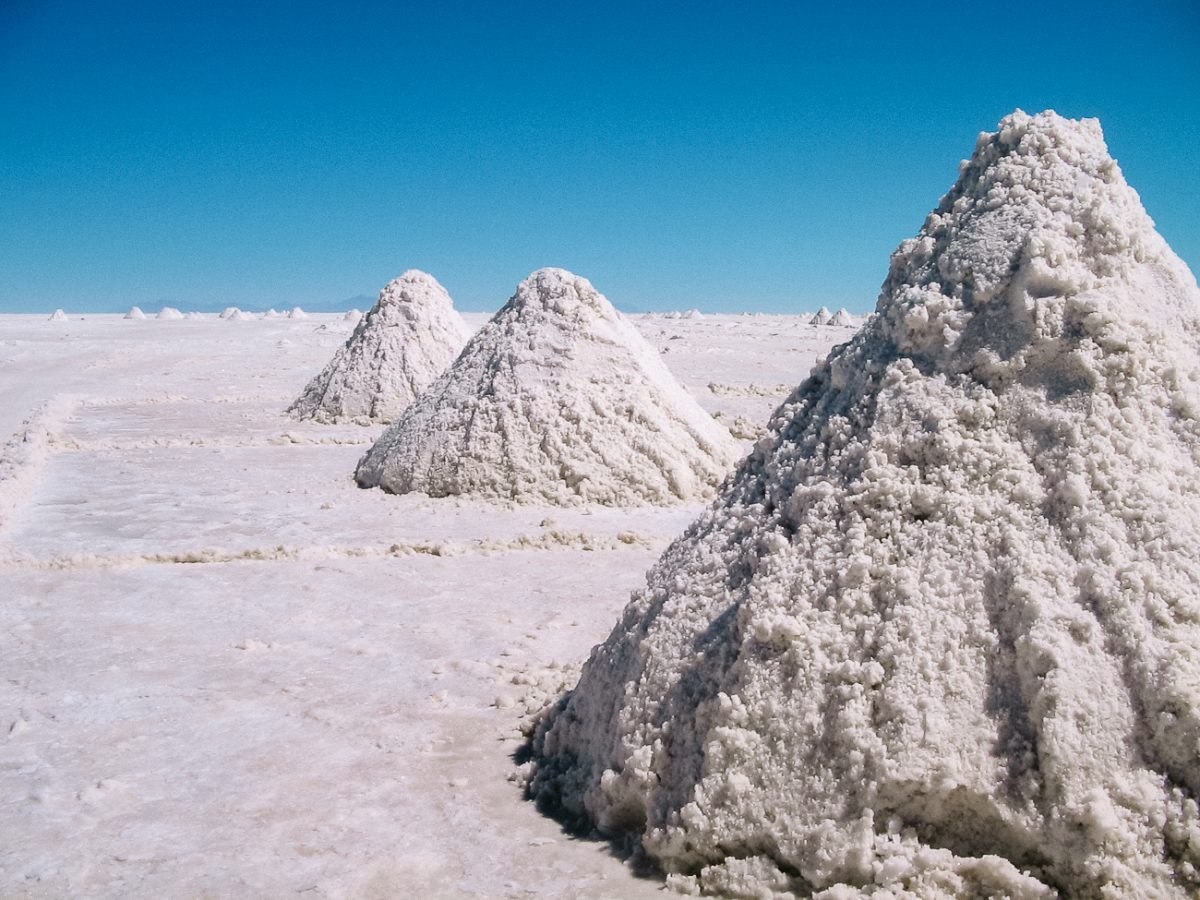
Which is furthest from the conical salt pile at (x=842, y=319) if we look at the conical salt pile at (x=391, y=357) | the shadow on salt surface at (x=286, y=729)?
the shadow on salt surface at (x=286, y=729)

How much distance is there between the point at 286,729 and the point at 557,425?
378 centimetres

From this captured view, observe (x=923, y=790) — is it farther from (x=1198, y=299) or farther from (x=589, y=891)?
(x=1198, y=299)

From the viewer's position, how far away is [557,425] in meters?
6.65

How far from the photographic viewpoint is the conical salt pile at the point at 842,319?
26.2 meters

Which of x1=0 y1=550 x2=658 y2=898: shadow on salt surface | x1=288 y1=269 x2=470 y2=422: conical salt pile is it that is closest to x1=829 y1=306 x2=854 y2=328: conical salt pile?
x1=288 y1=269 x2=470 y2=422: conical salt pile

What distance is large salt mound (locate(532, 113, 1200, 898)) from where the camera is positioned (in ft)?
6.18

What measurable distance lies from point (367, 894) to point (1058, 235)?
6.45 ft

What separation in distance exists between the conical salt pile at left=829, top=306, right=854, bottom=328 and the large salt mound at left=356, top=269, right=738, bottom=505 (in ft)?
63.2

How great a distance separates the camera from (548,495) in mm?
6445

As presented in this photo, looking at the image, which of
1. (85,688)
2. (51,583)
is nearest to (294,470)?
(51,583)

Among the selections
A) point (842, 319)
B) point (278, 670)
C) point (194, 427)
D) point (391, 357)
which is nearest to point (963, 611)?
point (278, 670)

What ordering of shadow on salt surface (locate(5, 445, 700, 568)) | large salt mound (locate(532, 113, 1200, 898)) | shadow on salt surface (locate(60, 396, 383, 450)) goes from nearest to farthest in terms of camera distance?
large salt mound (locate(532, 113, 1200, 898)) → shadow on salt surface (locate(5, 445, 700, 568)) → shadow on salt surface (locate(60, 396, 383, 450))

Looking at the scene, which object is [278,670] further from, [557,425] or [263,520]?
[557,425]

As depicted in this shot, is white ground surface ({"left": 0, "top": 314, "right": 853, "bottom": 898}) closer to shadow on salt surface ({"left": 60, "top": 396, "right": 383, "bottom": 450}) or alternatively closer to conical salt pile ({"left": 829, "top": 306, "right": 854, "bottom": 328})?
shadow on salt surface ({"left": 60, "top": 396, "right": 383, "bottom": 450})
